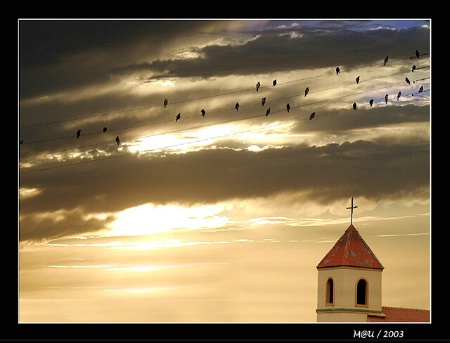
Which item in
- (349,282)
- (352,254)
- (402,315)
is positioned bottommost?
(402,315)

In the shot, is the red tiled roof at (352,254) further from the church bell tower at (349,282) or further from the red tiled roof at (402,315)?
the red tiled roof at (402,315)

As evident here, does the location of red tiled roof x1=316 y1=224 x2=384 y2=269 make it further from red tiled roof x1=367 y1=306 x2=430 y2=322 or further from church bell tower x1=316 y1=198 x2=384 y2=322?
red tiled roof x1=367 y1=306 x2=430 y2=322

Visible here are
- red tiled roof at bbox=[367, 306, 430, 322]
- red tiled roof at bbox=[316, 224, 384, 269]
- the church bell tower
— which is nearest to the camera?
red tiled roof at bbox=[367, 306, 430, 322]

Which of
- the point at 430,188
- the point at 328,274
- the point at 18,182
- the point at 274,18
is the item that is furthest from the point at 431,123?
the point at 328,274

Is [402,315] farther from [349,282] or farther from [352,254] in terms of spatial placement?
[352,254]

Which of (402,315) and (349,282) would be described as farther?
(349,282)

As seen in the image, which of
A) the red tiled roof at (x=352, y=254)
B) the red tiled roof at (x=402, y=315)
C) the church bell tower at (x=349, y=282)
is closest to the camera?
the red tiled roof at (x=402, y=315)

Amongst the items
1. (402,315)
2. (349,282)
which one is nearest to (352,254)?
(349,282)

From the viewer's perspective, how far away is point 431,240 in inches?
1074

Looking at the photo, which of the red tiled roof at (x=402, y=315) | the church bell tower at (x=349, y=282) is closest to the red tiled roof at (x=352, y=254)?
the church bell tower at (x=349, y=282)

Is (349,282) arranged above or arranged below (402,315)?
above

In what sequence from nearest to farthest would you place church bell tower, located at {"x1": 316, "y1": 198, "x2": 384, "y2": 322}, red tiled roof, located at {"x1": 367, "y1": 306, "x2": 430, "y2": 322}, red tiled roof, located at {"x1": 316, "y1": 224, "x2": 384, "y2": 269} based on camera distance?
1. red tiled roof, located at {"x1": 367, "y1": 306, "x2": 430, "y2": 322}
2. church bell tower, located at {"x1": 316, "y1": 198, "x2": 384, "y2": 322}
3. red tiled roof, located at {"x1": 316, "y1": 224, "x2": 384, "y2": 269}

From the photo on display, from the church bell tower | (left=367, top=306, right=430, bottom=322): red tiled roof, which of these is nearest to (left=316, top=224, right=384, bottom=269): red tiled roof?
the church bell tower
